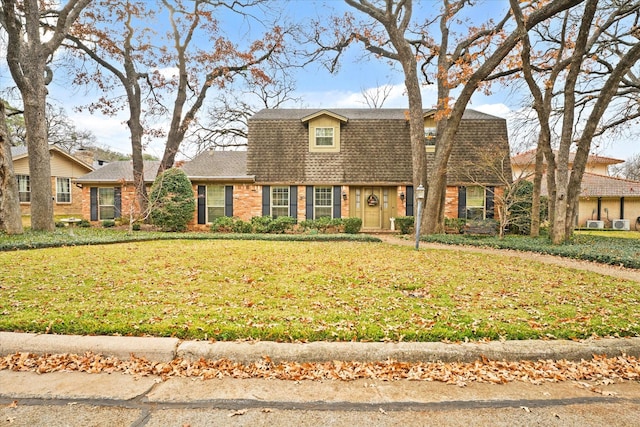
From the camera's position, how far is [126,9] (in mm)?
15469

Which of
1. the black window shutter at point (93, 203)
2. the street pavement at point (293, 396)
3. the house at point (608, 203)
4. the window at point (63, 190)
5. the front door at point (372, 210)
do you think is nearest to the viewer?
the street pavement at point (293, 396)

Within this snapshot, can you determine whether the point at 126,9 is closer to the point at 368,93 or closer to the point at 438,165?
the point at 438,165

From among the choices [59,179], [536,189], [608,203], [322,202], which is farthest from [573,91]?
[59,179]

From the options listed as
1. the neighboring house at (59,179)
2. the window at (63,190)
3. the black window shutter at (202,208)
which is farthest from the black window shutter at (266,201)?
the window at (63,190)

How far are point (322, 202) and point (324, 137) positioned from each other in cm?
329

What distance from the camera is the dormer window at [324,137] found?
16094 mm

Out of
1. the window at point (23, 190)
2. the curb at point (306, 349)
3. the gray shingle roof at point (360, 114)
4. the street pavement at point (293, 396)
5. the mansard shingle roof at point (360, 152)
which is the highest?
the gray shingle roof at point (360, 114)

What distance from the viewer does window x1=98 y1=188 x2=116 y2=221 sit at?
17016 millimetres

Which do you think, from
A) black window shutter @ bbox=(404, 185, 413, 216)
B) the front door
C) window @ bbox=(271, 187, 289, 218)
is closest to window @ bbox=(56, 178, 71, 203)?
window @ bbox=(271, 187, 289, 218)

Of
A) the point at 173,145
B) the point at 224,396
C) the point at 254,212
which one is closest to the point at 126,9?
the point at 173,145

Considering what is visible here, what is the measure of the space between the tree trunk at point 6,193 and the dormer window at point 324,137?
37.6 ft

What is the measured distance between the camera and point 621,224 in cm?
2027

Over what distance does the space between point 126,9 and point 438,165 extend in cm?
1599

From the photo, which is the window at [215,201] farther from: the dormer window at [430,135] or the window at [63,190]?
the window at [63,190]
